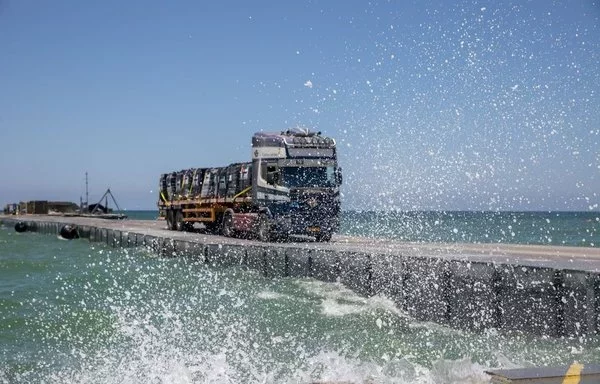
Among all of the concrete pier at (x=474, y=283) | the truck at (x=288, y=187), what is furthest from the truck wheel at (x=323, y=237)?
the concrete pier at (x=474, y=283)

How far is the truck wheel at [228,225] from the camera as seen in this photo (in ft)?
116

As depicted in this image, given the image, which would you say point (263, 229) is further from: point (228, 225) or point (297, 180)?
point (228, 225)

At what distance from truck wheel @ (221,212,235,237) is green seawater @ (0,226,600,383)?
10065 millimetres

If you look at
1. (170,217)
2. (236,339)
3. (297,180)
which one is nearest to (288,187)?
(297,180)

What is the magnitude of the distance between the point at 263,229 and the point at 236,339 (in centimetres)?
1696

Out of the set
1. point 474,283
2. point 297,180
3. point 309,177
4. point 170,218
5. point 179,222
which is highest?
point 309,177

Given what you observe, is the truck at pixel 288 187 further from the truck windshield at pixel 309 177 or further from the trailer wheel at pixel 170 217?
the trailer wheel at pixel 170 217

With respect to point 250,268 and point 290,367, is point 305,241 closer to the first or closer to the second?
point 250,268

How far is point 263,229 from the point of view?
31.5 meters

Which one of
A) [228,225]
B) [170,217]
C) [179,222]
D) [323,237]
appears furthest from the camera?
[170,217]

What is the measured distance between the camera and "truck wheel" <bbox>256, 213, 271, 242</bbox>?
31.0 metres

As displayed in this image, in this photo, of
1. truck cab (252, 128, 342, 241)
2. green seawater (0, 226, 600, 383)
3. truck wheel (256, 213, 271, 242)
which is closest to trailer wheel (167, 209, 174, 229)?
truck wheel (256, 213, 271, 242)

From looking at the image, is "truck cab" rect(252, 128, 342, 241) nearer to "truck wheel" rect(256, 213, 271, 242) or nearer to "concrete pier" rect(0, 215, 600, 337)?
"truck wheel" rect(256, 213, 271, 242)

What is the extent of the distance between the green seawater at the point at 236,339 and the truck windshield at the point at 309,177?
4.97 meters
